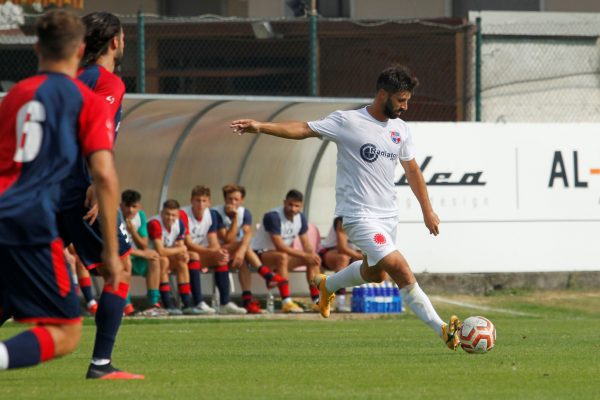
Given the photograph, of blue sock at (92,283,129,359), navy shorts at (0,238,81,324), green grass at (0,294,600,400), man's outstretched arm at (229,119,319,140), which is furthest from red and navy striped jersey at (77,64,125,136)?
navy shorts at (0,238,81,324)

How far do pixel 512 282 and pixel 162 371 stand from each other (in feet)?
41.3

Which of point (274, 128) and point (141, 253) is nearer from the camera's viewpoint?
point (274, 128)

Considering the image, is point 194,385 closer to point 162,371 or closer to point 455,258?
point 162,371

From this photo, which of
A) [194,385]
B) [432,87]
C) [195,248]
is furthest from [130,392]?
→ [432,87]

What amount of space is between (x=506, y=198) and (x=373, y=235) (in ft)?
32.0

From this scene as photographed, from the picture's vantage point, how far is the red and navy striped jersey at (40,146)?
6.83m

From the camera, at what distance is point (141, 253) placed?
19109mm

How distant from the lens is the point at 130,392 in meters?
7.78

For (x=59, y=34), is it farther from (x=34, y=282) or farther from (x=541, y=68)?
(x=541, y=68)

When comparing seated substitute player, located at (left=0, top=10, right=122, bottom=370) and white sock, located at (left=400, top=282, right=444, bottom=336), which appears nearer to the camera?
seated substitute player, located at (left=0, top=10, right=122, bottom=370)

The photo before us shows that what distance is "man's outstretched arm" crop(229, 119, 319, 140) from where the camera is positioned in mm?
10719

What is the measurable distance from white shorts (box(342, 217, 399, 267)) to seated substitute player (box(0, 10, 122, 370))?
186 inches

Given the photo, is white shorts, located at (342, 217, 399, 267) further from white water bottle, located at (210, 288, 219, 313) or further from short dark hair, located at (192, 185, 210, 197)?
white water bottle, located at (210, 288, 219, 313)

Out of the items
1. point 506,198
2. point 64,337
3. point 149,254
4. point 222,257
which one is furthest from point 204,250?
point 64,337
